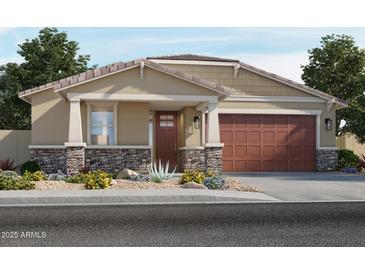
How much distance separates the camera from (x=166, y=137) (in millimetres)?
24375

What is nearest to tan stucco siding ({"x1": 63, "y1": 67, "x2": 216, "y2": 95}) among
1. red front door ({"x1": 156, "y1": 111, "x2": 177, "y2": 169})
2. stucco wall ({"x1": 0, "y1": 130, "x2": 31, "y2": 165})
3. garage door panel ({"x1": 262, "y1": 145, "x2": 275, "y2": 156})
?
red front door ({"x1": 156, "y1": 111, "x2": 177, "y2": 169})

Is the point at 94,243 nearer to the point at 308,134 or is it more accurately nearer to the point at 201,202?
the point at 201,202

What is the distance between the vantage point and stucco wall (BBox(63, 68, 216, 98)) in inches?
790

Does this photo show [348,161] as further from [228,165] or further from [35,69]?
[35,69]

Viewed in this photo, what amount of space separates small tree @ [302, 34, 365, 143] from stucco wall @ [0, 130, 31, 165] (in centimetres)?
1719

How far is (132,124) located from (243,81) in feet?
19.3

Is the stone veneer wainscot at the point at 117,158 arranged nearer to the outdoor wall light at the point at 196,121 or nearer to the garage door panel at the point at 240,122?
the outdoor wall light at the point at 196,121

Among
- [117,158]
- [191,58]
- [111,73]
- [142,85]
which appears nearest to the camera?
[111,73]

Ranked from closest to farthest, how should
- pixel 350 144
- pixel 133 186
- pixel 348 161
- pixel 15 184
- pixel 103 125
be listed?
pixel 15 184
pixel 133 186
pixel 103 125
pixel 348 161
pixel 350 144

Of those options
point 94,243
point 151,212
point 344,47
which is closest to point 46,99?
point 151,212

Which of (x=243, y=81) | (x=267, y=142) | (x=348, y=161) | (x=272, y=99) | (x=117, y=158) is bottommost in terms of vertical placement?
(x=348, y=161)

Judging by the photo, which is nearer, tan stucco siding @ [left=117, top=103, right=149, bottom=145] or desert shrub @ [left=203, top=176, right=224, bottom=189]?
desert shrub @ [left=203, top=176, right=224, bottom=189]

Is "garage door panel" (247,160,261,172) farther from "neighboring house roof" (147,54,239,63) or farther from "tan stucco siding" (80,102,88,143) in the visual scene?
"tan stucco siding" (80,102,88,143)

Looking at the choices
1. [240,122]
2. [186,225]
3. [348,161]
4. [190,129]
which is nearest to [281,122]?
[240,122]
